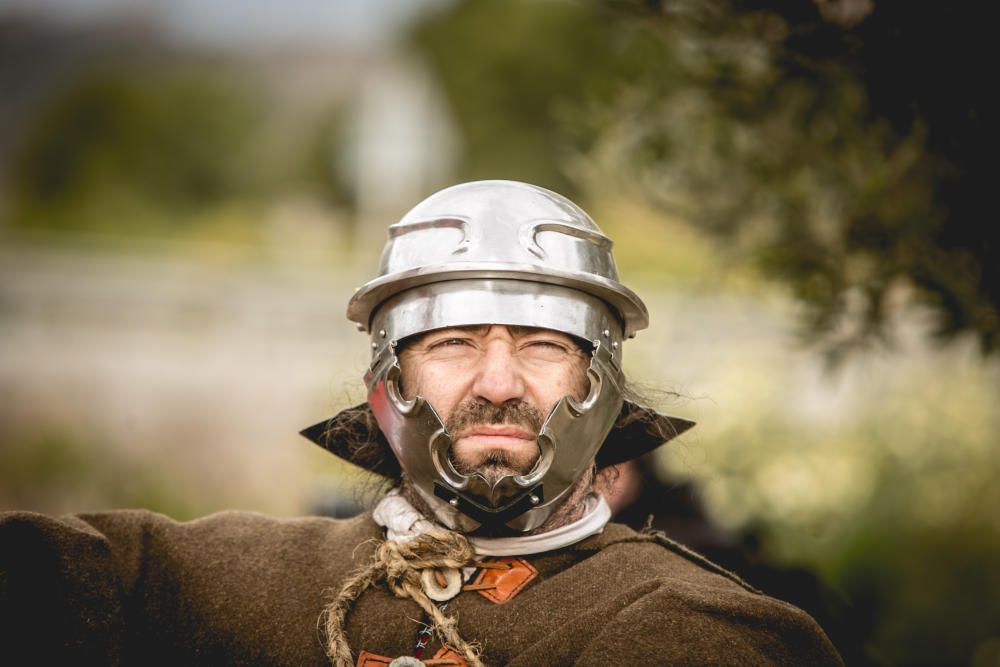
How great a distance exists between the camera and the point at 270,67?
106ft

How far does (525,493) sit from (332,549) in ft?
1.94

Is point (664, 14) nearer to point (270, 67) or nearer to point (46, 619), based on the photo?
point (46, 619)

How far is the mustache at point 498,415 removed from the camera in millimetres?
2555

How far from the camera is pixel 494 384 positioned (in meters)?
2.53

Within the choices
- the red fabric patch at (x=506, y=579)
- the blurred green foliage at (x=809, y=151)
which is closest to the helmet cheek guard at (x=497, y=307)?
the red fabric patch at (x=506, y=579)

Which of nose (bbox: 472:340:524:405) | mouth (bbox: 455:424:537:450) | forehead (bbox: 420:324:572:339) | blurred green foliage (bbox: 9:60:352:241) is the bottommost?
mouth (bbox: 455:424:537:450)

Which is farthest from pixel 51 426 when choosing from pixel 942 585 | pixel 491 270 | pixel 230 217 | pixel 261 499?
pixel 230 217

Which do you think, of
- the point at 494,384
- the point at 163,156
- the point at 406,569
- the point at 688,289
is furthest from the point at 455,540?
the point at 163,156

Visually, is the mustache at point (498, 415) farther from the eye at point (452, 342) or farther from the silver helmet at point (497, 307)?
the eye at point (452, 342)

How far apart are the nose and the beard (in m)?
0.03

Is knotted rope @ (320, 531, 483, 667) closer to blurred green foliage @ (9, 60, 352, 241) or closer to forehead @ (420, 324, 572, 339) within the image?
forehead @ (420, 324, 572, 339)

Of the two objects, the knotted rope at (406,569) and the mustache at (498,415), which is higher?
the mustache at (498,415)

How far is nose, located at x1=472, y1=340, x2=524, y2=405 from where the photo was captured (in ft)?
8.31

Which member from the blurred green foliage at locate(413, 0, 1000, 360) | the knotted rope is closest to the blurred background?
the blurred green foliage at locate(413, 0, 1000, 360)
